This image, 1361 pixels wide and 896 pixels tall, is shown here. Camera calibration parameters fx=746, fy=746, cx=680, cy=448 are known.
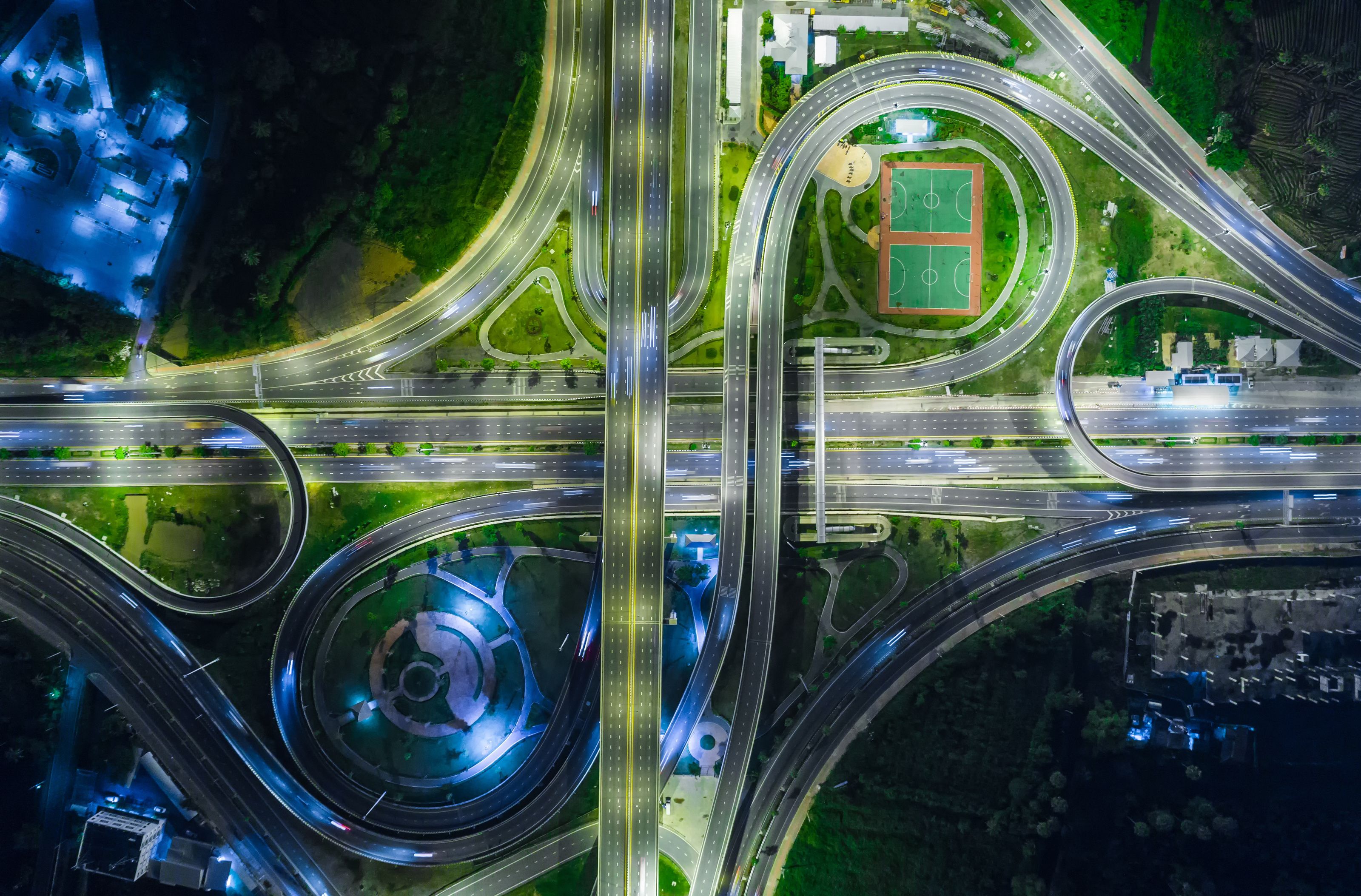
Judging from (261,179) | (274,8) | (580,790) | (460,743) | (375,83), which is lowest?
(580,790)

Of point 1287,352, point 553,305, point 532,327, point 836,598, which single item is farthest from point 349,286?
point 1287,352

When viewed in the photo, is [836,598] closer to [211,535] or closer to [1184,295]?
[1184,295]

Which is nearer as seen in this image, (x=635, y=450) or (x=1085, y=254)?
(x=635, y=450)

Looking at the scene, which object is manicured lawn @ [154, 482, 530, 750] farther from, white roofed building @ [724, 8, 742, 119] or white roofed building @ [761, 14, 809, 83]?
white roofed building @ [761, 14, 809, 83]

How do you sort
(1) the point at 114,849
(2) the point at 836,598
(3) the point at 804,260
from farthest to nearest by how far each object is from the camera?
(3) the point at 804,260 → (2) the point at 836,598 → (1) the point at 114,849

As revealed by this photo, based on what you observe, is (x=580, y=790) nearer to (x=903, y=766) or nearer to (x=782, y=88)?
(x=903, y=766)

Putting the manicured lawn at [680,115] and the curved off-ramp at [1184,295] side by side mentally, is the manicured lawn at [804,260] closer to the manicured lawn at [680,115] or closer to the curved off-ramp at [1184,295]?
the manicured lawn at [680,115]

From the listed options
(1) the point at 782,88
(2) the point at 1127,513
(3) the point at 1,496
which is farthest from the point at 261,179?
(2) the point at 1127,513
